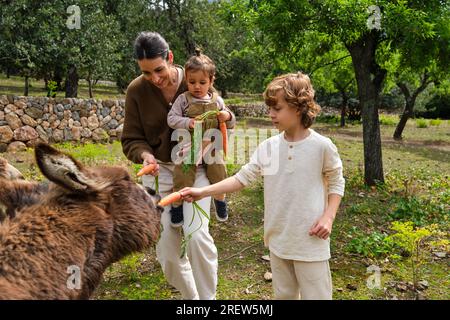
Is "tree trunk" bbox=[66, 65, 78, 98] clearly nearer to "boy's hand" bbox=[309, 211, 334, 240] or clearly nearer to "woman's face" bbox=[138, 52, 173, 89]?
"woman's face" bbox=[138, 52, 173, 89]

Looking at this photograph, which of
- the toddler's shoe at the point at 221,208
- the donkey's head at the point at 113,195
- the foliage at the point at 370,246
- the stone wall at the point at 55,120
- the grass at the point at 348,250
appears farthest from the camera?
the stone wall at the point at 55,120

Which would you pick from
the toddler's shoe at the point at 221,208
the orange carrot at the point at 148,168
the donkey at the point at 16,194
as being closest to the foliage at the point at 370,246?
the toddler's shoe at the point at 221,208

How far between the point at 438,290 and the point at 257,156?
105 inches

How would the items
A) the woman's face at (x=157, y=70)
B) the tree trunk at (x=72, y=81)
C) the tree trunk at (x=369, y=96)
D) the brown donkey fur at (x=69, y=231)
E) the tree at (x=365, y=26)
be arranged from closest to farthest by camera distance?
the brown donkey fur at (x=69, y=231) → the woman's face at (x=157, y=70) → the tree at (x=365, y=26) → the tree trunk at (x=369, y=96) → the tree trunk at (x=72, y=81)

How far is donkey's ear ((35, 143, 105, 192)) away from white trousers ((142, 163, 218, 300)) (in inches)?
51.5

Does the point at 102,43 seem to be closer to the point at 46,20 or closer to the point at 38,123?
the point at 46,20

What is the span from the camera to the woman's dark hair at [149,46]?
293 cm

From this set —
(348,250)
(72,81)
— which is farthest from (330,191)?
(72,81)

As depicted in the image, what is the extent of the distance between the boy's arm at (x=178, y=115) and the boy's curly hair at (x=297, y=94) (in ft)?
2.42

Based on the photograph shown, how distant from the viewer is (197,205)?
302 centimetres

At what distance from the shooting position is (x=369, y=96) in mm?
8328

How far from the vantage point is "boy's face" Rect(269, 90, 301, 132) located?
2566 millimetres

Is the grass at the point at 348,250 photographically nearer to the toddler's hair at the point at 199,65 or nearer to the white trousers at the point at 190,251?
the white trousers at the point at 190,251

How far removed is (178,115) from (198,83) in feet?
0.90
